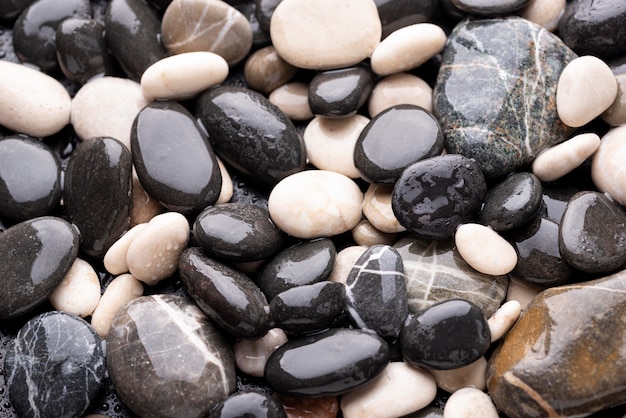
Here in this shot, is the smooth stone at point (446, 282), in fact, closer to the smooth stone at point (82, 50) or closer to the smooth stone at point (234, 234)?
the smooth stone at point (234, 234)

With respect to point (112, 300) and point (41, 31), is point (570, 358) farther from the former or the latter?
point (41, 31)

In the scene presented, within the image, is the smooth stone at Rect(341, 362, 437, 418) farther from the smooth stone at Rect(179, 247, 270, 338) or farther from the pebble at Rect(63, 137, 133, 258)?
the pebble at Rect(63, 137, 133, 258)

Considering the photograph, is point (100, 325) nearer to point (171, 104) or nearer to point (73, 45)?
point (171, 104)

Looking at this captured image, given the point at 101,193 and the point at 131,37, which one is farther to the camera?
the point at 131,37

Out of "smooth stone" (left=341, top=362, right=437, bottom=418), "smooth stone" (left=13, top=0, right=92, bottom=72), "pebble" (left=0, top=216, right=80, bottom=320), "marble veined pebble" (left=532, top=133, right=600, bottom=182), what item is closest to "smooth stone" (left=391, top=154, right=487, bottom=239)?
"marble veined pebble" (left=532, top=133, right=600, bottom=182)

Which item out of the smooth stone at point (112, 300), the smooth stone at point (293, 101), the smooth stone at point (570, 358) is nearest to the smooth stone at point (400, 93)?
the smooth stone at point (293, 101)

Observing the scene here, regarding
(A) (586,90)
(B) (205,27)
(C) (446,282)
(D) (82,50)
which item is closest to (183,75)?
(B) (205,27)

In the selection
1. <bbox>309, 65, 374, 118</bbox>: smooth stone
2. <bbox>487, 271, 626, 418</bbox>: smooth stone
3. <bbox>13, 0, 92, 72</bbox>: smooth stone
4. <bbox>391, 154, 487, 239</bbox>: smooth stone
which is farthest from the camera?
<bbox>13, 0, 92, 72</bbox>: smooth stone
